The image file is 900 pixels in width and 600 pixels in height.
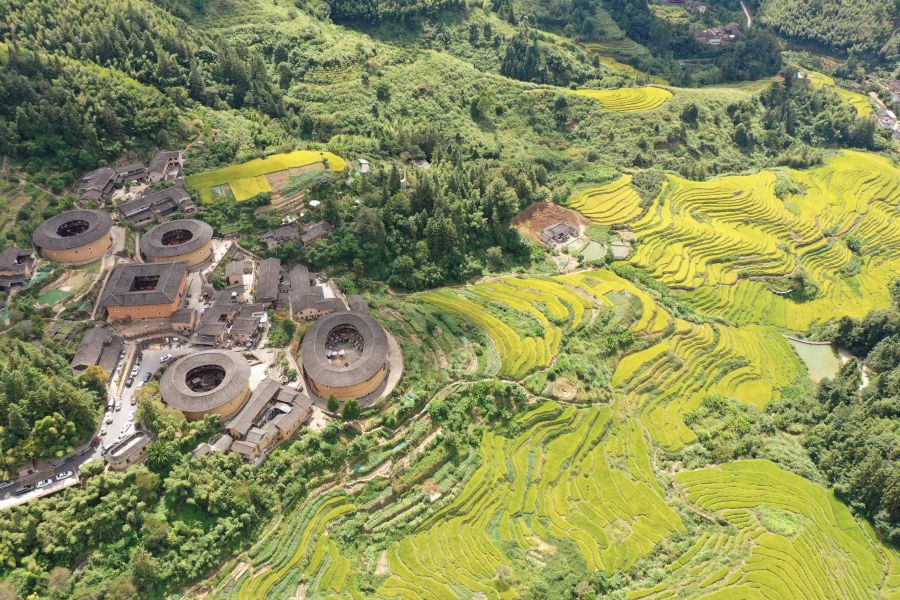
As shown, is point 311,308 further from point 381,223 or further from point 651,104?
point 651,104

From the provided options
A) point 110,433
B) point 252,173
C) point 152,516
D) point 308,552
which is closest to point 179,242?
point 252,173

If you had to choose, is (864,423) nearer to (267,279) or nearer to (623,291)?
(623,291)

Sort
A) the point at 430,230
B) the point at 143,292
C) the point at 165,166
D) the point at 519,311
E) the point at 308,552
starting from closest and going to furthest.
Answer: the point at 308,552 < the point at 143,292 < the point at 519,311 < the point at 430,230 < the point at 165,166

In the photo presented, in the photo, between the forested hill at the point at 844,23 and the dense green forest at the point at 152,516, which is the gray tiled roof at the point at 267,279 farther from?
the forested hill at the point at 844,23

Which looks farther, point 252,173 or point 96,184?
point 252,173

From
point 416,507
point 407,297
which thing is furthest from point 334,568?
point 407,297

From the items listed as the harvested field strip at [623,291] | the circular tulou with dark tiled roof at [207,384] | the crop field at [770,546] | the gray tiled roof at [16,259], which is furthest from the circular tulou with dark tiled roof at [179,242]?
the crop field at [770,546]

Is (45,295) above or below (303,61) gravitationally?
below

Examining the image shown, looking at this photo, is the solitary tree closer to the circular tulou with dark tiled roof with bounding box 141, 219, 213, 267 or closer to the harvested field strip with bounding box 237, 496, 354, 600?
the harvested field strip with bounding box 237, 496, 354, 600
